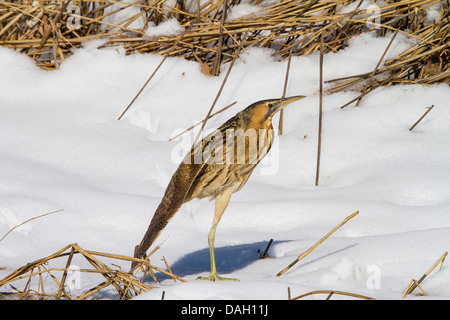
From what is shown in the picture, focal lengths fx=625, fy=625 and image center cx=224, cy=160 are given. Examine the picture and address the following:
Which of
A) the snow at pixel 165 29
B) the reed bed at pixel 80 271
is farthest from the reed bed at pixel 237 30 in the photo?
the reed bed at pixel 80 271

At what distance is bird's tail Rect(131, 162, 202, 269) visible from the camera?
2051 millimetres

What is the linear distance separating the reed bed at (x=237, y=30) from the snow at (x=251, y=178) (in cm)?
8

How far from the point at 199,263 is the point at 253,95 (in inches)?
64.3

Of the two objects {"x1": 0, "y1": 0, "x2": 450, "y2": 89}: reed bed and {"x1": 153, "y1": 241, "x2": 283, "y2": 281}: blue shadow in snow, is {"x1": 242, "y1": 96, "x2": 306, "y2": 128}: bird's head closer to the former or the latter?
{"x1": 153, "y1": 241, "x2": 283, "y2": 281}: blue shadow in snow

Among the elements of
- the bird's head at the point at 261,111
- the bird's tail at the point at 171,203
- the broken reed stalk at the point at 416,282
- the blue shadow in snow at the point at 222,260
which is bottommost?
the blue shadow in snow at the point at 222,260

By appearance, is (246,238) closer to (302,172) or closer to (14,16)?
(302,172)

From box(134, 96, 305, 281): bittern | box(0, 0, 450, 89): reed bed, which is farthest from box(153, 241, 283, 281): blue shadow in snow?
box(0, 0, 450, 89): reed bed

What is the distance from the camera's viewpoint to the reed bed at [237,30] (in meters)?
3.76

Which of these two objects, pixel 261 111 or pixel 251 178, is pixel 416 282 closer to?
pixel 261 111

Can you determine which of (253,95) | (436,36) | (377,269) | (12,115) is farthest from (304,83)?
(377,269)

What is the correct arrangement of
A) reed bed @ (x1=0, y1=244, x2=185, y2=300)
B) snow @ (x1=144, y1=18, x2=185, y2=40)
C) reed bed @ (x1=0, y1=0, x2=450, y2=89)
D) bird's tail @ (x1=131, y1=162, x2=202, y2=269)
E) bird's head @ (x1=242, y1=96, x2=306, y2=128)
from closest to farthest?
reed bed @ (x1=0, y1=244, x2=185, y2=300)
bird's tail @ (x1=131, y1=162, x2=202, y2=269)
bird's head @ (x1=242, y1=96, x2=306, y2=128)
reed bed @ (x1=0, y1=0, x2=450, y2=89)
snow @ (x1=144, y1=18, x2=185, y2=40)

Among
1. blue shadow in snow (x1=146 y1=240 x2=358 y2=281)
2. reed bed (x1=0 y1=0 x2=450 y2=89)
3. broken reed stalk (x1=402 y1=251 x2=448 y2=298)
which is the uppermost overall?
reed bed (x1=0 y1=0 x2=450 y2=89)

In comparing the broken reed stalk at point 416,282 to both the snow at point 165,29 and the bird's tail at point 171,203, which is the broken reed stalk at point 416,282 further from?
the snow at point 165,29

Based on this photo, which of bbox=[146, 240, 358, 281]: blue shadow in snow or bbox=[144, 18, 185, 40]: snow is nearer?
bbox=[146, 240, 358, 281]: blue shadow in snow
